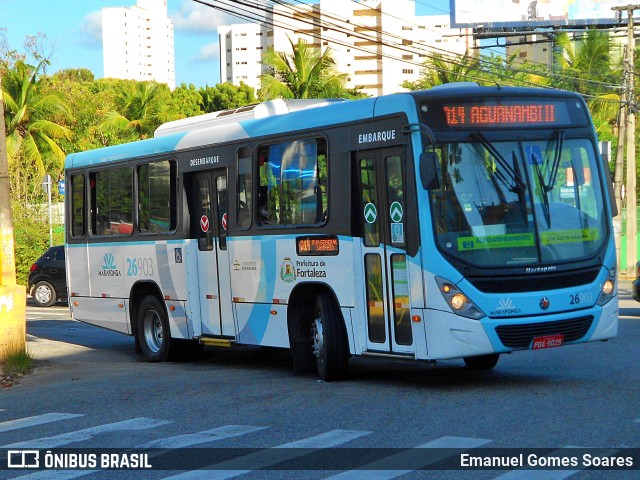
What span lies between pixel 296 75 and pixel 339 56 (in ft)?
346

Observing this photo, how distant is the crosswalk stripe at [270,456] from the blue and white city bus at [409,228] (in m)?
2.39

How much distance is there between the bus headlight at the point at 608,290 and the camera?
11.8 meters

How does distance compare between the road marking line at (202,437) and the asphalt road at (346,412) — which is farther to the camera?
the road marking line at (202,437)

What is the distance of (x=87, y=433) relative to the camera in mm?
9773

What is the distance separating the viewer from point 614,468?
24.6ft

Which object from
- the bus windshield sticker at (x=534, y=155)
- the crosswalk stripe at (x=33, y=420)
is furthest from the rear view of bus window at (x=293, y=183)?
the crosswalk stripe at (x=33, y=420)

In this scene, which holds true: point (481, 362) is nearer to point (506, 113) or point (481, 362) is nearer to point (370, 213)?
point (370, 213)

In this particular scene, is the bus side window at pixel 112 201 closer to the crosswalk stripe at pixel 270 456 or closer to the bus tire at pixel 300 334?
the bus tire at pixel 300 334

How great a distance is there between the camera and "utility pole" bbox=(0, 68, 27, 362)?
15.4m

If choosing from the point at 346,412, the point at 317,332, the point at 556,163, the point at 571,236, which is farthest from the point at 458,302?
the point at 317,332

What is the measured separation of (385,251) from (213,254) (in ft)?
12.7

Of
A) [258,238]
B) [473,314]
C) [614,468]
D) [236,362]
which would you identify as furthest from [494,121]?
[236,362]

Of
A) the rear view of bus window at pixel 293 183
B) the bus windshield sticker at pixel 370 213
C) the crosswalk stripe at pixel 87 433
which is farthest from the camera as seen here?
the rear view of bus window at pixel 293 183

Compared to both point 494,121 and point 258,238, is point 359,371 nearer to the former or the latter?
point 258,238
